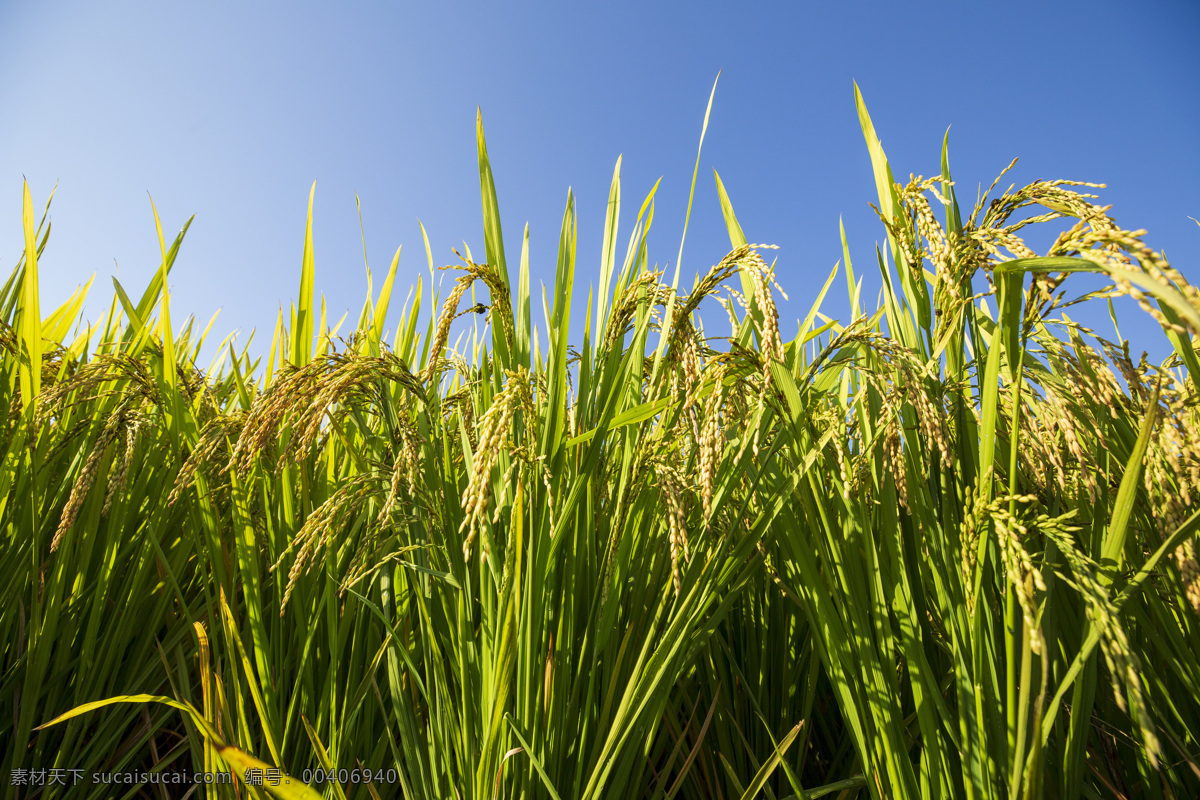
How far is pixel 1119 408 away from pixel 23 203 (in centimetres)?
277

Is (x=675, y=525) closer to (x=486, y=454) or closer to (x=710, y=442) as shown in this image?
(x=710, y=442)

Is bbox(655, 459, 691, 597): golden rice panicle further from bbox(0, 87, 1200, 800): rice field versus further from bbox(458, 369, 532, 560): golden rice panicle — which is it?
bbox(458, 369, 532, 560): golden rice panicle

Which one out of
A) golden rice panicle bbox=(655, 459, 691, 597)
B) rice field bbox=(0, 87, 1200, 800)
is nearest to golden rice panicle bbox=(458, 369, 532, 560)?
rice field bbox=(0, 87, 1200, 800)

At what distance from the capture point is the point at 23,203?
5.43ft

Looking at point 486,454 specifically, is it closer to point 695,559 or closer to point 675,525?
point 675,525

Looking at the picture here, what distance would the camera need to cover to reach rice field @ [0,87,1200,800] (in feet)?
2.82

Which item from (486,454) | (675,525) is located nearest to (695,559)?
(675,525)

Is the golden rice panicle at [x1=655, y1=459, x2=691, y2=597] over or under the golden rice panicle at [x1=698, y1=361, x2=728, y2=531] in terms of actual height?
under

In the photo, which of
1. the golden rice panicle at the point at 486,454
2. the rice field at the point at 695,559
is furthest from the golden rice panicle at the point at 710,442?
the golden rice panicle at the point at 486,454

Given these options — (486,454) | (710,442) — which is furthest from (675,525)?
(486,454)

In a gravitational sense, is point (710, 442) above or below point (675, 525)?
above

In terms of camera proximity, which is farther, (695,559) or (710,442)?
(695,559)

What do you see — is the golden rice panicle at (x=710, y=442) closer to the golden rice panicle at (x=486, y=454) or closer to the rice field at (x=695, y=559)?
the rice field at (x=695, y=559)

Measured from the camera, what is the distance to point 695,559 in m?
1.04
